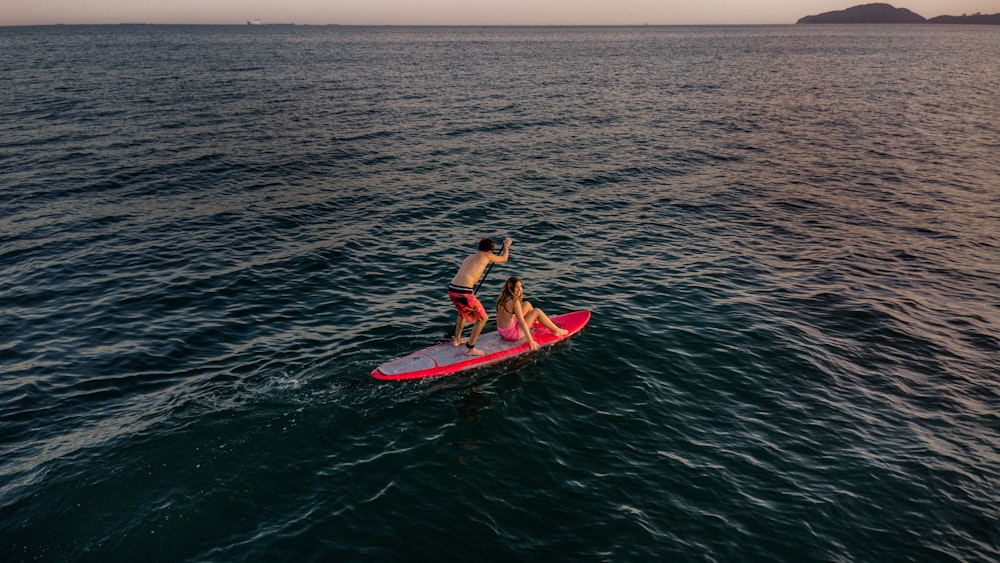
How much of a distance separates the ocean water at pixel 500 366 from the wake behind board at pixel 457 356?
406 millimetres

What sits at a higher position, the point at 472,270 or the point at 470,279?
the point at 472,270

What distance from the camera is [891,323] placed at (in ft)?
53.5

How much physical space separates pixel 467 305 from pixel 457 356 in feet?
4.26

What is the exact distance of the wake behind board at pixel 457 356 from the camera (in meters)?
13.2

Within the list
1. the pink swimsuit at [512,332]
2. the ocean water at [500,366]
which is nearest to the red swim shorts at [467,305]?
the pink swimsuit at [512,332]

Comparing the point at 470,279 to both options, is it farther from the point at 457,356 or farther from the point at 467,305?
the point at 457,356

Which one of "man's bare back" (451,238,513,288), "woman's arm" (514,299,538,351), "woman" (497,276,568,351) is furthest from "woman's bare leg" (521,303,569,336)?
"man's bare back" (451,238,513,288)

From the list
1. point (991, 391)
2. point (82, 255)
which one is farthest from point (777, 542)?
point (82, 255)

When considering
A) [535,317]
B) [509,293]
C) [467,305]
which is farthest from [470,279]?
[535,317]

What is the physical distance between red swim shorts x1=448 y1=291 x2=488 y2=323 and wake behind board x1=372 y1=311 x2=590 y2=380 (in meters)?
0.84

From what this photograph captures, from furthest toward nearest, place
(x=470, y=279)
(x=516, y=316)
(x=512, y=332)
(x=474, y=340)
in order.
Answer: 1. (x=512, y=332)
2. (x=516, y=316)
3. (x=474, y=340)
4. (x=470, y=279)

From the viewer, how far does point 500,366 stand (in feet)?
46.6

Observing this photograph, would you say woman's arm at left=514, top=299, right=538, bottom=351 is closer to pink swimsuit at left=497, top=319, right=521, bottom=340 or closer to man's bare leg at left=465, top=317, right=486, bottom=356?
pink swimsuit at left=497, top=319, right=521, bottom=340

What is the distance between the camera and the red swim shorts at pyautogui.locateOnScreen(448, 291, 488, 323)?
1345cm
